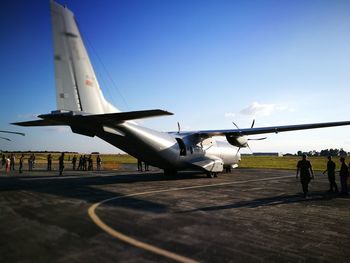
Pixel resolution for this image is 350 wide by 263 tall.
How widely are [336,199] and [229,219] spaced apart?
744cm

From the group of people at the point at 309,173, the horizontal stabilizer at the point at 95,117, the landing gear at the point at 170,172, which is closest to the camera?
the horizontal stabilizer at the point at 95,117

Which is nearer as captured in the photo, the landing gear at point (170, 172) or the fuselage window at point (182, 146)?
the fuselage window at point (182, 146)

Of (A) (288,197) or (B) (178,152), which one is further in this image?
(B) (178,152)

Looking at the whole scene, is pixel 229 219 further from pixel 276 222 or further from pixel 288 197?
pixel 288 197

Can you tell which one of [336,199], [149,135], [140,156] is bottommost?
[336,199]

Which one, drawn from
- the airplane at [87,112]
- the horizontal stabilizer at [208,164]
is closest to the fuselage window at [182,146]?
the airplane at [87,112]

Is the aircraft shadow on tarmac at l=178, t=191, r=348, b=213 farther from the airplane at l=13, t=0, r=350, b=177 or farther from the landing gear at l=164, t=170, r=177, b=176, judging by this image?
the landing gear at l=164, t=170, r=177, b=176

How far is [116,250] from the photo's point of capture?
5.67m

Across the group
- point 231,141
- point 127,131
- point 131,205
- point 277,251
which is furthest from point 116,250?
point 231,141

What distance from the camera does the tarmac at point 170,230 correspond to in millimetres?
5512

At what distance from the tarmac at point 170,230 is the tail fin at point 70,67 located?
4582 mm

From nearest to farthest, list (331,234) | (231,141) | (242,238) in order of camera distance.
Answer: (242,238), (331,234), (231,141)

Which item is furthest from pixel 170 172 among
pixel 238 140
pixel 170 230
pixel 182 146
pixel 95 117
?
pixel 170 230

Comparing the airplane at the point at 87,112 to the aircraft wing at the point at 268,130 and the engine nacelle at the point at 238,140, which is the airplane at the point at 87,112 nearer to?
the aircraft wing at the point at 268,130
